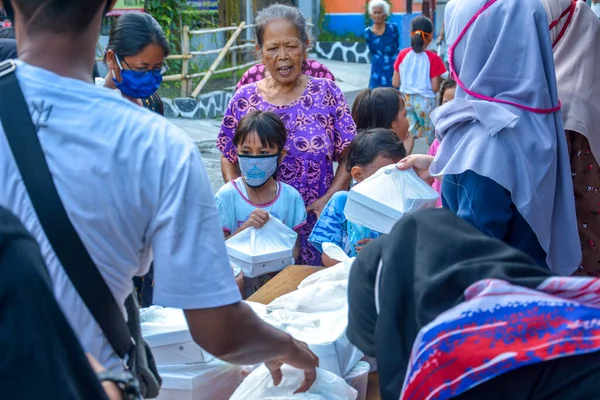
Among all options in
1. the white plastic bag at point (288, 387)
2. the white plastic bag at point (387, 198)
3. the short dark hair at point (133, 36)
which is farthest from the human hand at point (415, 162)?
the short dark hair at point (133, 36)

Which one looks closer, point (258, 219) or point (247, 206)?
point (258, 219)

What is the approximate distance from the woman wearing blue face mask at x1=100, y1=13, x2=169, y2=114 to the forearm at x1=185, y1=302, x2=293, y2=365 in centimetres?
206

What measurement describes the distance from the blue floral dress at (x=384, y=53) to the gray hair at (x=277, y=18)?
568 cm

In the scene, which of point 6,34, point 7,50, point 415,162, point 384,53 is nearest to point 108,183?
point 415,162

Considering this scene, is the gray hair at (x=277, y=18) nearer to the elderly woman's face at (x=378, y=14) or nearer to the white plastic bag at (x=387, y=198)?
the white plastic bag at (x=387, y=198)

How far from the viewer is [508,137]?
233cm

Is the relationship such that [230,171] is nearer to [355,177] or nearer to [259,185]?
[259,185]

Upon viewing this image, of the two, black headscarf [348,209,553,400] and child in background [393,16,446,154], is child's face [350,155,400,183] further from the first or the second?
child in background [393,16,446,154]

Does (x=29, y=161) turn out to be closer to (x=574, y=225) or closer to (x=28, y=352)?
(x=28, y=352)

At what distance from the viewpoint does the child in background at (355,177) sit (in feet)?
10.7

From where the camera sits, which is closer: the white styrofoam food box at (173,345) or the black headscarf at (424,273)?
the black headscarf at (424,273)

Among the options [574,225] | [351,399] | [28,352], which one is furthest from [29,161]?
[574,225]

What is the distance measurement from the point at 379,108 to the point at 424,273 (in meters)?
3.30

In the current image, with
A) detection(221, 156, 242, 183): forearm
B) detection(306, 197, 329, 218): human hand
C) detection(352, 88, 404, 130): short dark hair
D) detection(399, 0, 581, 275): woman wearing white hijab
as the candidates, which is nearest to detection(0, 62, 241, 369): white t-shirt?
detection(399, 0, 581, 275): woman wearing white hijab
